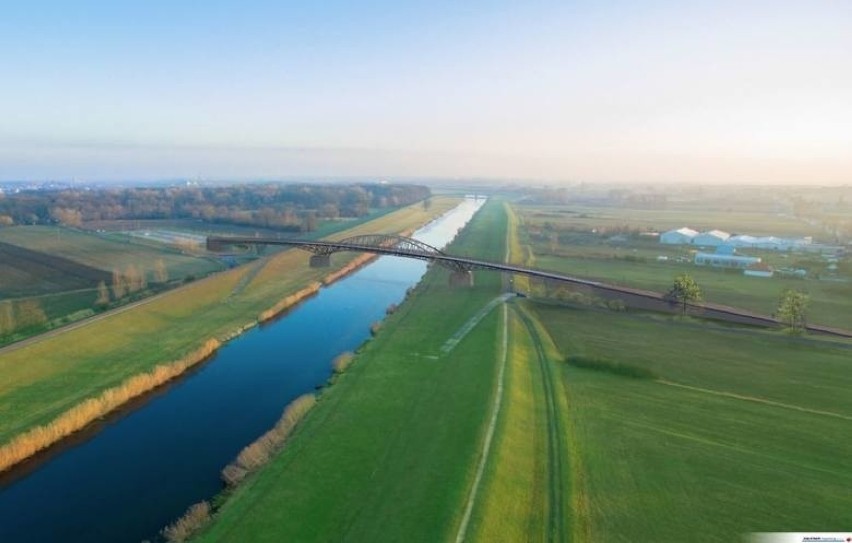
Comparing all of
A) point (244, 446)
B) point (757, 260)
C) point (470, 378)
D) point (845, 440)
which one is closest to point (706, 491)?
point (845, 440)

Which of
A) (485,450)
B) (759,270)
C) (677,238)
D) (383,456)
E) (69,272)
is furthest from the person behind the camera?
(677,238)

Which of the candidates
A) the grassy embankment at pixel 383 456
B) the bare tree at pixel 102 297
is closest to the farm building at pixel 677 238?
the grassy embankment at pixel 383 456

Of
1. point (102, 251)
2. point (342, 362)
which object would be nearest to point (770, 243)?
point (342, 362)

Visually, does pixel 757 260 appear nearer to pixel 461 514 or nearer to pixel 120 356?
pixel 461 514

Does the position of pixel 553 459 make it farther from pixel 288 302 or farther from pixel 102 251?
pixel 102 251

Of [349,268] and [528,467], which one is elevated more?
[349,268]
